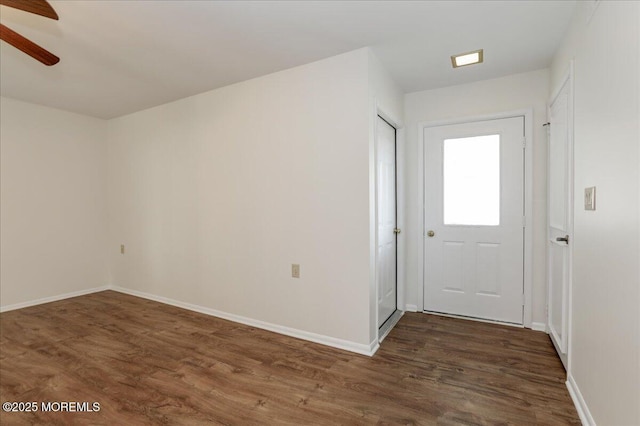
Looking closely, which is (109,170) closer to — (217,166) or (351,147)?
(217,166)

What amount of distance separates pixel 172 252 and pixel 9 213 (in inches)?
78.9

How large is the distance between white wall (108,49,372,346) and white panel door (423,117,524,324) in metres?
1.27

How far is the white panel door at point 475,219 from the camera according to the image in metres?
3.10

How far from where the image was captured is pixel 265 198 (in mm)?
3133

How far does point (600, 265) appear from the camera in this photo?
1570 mm

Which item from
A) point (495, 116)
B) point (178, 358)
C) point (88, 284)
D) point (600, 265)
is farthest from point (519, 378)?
point (88, 284)

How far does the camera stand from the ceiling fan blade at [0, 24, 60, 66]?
178 centimetres

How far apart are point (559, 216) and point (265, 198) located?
2545 mm

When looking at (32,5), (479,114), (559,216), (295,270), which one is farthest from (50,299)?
(559,216)

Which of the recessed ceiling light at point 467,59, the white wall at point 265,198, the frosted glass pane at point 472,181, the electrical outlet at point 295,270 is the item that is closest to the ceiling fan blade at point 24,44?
the white wall at point 265,198

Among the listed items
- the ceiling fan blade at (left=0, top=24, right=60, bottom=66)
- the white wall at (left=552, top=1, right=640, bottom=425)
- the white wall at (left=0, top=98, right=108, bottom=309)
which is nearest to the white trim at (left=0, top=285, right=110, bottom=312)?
the white wall at (left=0, top=98, right=108, bottom=309)

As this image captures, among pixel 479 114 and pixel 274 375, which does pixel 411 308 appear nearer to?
pixel 274 375

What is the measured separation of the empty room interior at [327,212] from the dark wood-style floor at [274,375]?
2 cm

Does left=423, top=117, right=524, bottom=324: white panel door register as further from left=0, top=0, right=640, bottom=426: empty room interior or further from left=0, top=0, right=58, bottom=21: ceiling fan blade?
left=0, top=0, right=58, bottom=21: ceiling fan blade
